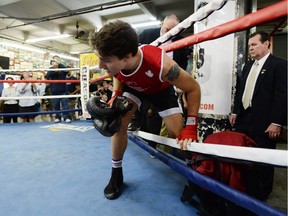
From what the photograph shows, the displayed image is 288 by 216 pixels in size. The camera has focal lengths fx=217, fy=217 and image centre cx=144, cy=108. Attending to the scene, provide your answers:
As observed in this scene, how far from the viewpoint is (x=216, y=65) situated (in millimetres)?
1663

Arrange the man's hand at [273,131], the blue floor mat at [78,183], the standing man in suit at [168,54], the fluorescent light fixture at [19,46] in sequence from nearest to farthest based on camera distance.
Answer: the blue floor mat at [78,183]
the man's hand at [273,131]
the standing man in suit at [168,54]
the fluorescent light fixture at [19,46]

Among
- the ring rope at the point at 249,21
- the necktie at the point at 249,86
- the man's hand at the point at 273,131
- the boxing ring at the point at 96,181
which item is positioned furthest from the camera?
the necktie at the point at 249,86

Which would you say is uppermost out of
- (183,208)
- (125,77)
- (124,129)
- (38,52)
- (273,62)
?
(38,52)

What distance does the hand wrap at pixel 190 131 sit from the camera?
96 centimetres

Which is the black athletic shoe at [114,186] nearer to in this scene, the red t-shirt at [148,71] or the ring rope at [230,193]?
the ring rope at [230,193]

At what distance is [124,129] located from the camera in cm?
133

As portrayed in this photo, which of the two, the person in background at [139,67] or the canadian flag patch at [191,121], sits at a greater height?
the person in background at [139,67]

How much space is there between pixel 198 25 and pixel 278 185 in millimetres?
1379

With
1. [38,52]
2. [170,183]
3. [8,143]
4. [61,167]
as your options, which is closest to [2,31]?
[38,52]

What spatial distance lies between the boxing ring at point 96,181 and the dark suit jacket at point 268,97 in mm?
634

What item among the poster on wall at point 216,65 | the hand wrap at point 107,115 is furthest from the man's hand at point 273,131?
the hand wrap at point 107,115

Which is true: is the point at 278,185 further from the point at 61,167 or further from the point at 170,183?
the point at 61,167

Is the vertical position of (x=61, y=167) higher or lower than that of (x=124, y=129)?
lower

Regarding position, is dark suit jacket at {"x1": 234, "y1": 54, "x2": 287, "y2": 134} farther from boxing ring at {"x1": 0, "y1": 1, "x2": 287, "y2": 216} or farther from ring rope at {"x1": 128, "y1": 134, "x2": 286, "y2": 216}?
ring rope at {"x1": 128, "y1": 134, "x2": 286, "y2": 216}
